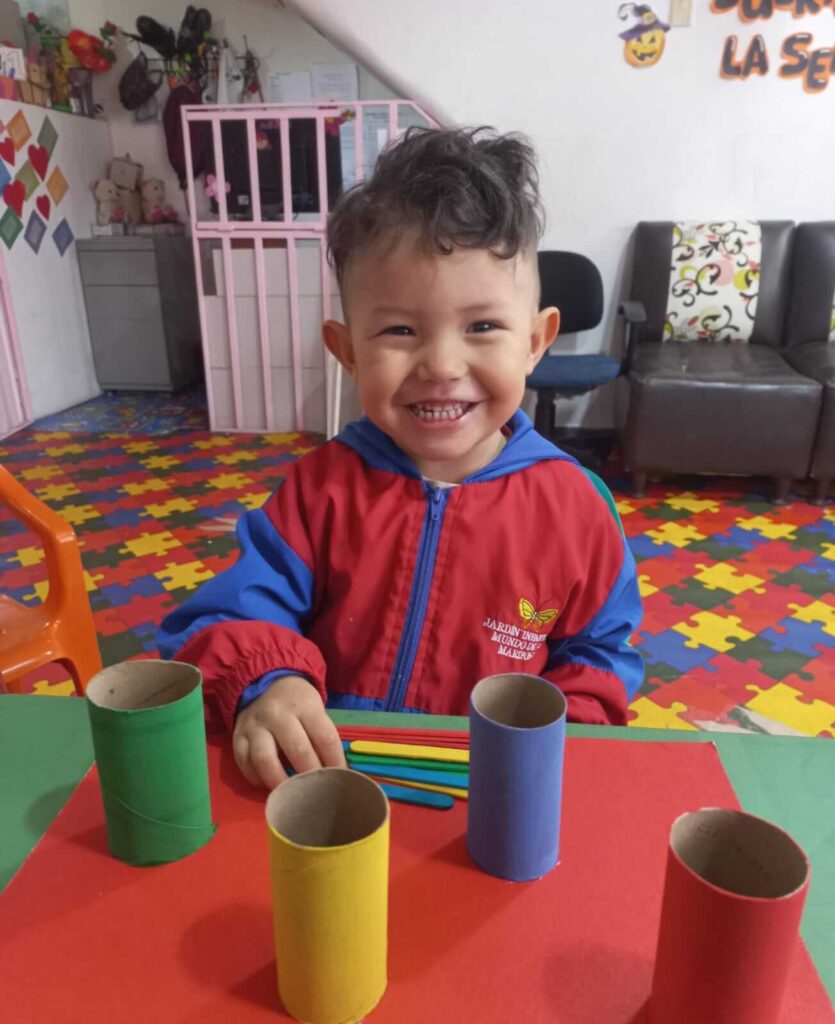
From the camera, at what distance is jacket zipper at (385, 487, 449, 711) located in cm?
83

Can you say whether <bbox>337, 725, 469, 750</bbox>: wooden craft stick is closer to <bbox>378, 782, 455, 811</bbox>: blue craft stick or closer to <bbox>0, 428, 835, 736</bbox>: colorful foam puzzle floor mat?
<bbox>378, 782, 455, 811</bbox>: blue craft stick

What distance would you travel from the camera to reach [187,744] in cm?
49

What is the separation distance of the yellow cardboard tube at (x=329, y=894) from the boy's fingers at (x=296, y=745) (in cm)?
15

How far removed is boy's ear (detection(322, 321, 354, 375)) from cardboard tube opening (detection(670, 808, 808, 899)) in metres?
0.54

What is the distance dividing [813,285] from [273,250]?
226 cm

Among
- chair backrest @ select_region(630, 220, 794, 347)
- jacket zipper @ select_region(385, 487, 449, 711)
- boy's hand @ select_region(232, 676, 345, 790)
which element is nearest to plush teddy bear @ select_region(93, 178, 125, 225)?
chair backrest @ select_region(630, 220, 794, 347)

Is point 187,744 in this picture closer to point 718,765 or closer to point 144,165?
point 718,765

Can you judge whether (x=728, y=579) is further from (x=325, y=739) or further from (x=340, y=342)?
(x=325, y=739)

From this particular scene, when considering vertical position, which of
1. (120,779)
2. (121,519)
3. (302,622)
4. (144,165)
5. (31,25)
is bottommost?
(121,519)

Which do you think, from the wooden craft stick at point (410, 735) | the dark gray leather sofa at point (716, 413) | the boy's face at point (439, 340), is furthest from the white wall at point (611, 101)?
the wooden craft stick at point (410, 735)

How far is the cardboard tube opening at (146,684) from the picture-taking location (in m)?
0.52

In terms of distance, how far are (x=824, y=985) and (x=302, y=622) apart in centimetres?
Result: 58

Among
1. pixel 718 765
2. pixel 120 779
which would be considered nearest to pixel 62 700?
pixel 120 779

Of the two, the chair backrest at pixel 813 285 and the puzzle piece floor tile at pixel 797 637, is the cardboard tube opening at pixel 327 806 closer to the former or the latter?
the puzzle piece floor tile at pixel 797 637
